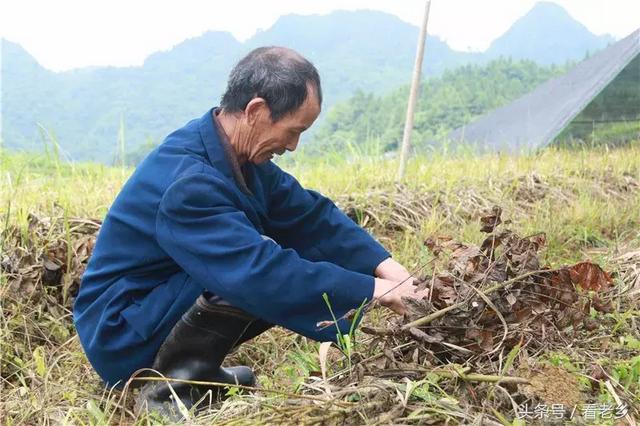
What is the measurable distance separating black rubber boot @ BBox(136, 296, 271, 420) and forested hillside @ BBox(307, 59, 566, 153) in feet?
39.6

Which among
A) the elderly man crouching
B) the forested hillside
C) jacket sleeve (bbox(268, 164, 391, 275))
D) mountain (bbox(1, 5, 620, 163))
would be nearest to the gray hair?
the elderly man crouching

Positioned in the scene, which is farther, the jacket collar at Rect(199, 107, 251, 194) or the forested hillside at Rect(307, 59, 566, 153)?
the forested hillside at Rect(307, 59, 566, 153)

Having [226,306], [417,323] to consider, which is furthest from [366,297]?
[226,306]

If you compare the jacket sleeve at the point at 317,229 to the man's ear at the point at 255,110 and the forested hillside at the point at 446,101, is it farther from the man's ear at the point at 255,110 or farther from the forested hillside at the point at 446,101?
the forested hillside at the point at 446,101

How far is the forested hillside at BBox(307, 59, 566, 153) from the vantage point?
15773mm

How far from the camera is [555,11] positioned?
47.2 metres

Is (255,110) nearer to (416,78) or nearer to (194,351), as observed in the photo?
(194,351)

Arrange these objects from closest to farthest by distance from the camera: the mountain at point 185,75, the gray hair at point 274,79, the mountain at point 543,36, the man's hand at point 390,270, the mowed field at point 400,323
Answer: the mowed field at point 400,323
the gray hair at point 274,79
the man's hand at point 390,270
the mountain at point 185,75
the mountain at point 543,36

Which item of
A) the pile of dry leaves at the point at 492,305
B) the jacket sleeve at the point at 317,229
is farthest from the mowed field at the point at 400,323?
A: the jacket sleeve at the point at 317,229

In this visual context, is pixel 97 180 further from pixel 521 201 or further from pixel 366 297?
pixel 366 297

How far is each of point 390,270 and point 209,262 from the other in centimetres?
73

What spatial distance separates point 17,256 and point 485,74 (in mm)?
15859

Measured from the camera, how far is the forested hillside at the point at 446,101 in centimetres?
1577

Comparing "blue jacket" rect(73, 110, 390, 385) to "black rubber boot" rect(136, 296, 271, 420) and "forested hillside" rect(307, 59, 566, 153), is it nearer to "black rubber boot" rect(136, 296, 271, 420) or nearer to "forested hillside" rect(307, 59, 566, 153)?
"black rubber boot" rect(136, 296, 271, 420)
